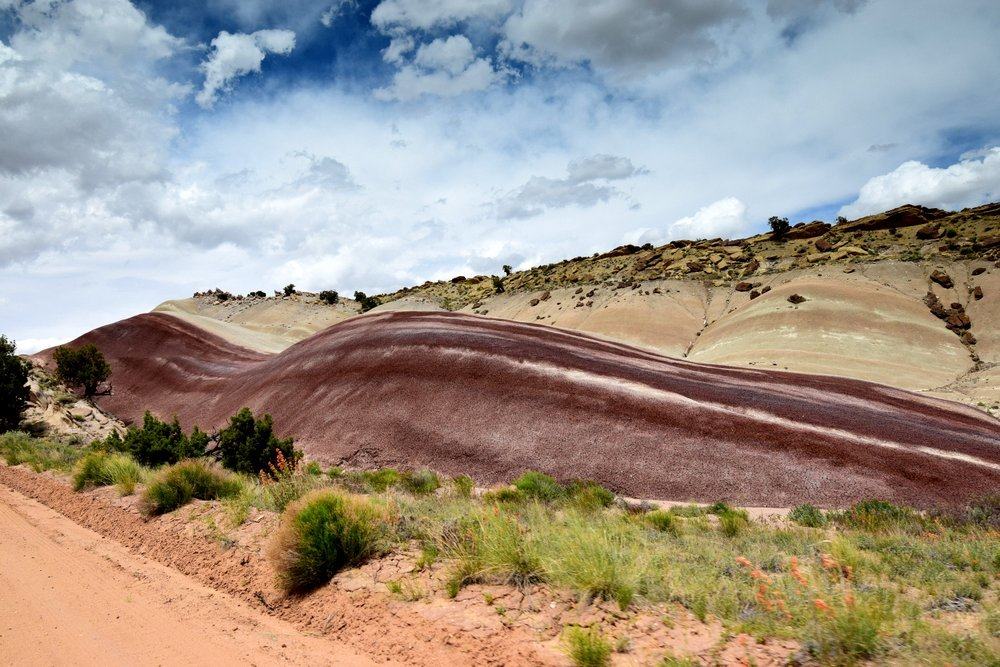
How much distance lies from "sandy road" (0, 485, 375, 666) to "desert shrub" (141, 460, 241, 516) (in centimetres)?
194

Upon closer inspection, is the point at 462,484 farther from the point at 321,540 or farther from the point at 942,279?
the point at 942,279

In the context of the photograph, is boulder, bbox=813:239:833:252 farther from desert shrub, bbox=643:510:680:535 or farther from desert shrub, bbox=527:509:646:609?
desert shrub, bbox=527:509:646:609

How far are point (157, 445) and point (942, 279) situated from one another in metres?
58.2

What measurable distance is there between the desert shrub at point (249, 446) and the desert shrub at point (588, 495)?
27.6 ft

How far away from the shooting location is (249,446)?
15.3 meters

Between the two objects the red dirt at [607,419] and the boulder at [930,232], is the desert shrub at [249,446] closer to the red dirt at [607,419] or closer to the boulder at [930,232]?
the red dirt at [607,419]

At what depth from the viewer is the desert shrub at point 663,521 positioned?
983 centimetres

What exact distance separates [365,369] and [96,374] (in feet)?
82.5

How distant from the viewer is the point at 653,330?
163ft

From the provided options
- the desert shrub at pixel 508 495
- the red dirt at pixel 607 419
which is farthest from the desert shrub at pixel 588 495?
the desert shrub at pixel 508 495

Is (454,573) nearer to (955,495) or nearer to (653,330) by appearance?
(955,495)

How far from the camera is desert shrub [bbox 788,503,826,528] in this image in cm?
1084

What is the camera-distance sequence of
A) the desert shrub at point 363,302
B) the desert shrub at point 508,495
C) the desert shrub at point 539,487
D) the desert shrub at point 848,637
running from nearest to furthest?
the desert shrub at point 848,637, the desert shrub at point 508,495, the desert shrub at point 539,487, the desert shrub at point 363,302

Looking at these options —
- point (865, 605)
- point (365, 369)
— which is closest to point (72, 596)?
point (865, 605)
